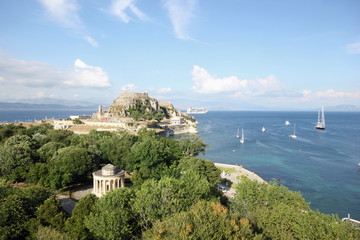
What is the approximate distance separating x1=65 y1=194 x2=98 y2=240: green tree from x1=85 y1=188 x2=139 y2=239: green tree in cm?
44

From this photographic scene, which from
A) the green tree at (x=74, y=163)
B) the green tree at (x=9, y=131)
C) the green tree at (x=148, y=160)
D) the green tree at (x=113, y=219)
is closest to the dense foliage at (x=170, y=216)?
the green tree at (x=113, y=219)

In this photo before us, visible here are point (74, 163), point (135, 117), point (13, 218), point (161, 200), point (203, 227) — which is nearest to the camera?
point (203, 227)

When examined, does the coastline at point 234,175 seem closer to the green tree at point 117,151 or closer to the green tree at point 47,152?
the green tree at point 117,151

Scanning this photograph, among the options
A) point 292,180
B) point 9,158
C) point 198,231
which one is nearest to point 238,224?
point 198,231

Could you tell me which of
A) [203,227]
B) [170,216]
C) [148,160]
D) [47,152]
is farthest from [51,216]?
[47,152]

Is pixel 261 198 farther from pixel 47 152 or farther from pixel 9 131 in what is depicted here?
pixel 9 131

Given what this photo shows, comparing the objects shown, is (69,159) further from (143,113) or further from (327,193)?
(143,113)

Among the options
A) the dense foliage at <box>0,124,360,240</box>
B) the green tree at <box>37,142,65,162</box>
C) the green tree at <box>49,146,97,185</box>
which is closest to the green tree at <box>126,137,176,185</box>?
the green tree at <box>49,146,97,185</box>

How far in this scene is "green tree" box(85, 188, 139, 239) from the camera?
15.4m

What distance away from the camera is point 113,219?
15.6 meters

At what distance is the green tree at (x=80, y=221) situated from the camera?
15664 millimetres

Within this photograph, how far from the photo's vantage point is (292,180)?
42875 millimetres

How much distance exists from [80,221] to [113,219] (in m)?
2.62

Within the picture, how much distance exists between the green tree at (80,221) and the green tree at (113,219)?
17.5 inches
